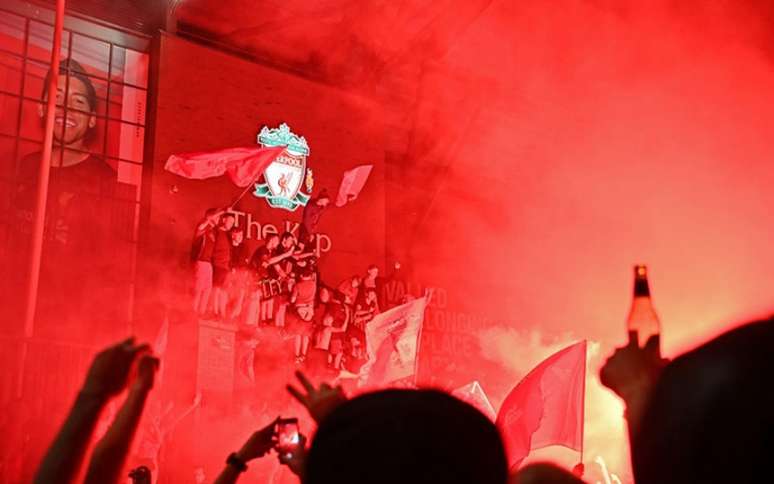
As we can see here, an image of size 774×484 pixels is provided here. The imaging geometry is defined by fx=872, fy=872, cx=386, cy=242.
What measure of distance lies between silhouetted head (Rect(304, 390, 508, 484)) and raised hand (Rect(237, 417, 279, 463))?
111cm

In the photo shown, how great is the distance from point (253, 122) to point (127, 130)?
1591 mm

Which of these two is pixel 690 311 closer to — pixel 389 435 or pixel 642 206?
pixel 642 206

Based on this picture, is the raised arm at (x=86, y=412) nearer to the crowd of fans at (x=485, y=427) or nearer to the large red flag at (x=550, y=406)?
the crowd of fans at (x=485, y=427)

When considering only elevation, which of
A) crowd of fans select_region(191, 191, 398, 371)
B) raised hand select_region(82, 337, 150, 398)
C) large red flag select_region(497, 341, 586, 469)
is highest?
crowd of fans select_region(191, 191, 398, 371)

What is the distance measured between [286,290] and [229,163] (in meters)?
1.70

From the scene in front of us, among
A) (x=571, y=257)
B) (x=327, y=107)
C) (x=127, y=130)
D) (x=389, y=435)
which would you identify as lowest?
(x=389, y=435)

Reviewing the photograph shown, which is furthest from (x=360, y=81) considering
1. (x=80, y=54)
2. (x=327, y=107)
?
(x=80, y=54)

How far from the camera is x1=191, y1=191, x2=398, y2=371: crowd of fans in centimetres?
1014

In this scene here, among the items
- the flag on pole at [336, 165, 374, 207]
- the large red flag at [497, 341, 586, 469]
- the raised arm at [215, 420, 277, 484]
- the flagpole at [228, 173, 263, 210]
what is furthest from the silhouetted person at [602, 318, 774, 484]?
the flag on pole at [336, 165, 374, 207]

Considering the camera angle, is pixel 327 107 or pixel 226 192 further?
pixel 327 107

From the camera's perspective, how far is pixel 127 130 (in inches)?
401

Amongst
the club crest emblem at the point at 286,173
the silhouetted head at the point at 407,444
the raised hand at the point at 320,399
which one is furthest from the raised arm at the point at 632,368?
the club crest emblem at the point at 286,173

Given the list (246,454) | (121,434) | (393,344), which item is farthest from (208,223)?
(121,434)

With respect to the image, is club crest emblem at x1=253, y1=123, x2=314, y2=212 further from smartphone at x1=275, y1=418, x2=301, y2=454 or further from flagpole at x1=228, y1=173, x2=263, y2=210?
smartphone at x1=275, y1=418, x2=301, y2=454
